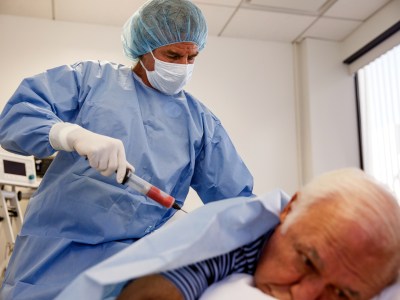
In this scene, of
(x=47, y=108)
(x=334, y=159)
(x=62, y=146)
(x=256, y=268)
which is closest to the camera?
(x=256, y=268)

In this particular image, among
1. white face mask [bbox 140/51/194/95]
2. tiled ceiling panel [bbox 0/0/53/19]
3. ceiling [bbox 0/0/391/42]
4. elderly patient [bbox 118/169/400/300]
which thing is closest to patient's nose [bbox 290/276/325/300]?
elderly patient [bbox 118/169/400/300]

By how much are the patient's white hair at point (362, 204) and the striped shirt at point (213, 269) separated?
9cm

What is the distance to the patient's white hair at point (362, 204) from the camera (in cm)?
67

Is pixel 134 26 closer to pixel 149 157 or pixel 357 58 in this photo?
pixel 149 157

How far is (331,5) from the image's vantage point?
9.84ft

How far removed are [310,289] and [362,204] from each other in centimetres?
16

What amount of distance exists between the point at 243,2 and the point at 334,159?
54.9 inches

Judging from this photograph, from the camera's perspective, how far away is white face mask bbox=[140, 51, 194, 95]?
4.70 ft

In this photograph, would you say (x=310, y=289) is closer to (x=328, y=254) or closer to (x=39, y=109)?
(x=328, y=254)

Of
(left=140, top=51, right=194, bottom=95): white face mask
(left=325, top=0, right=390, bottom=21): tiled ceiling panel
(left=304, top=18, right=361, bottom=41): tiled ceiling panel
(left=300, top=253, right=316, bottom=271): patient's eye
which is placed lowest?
(left=300, top=253, right=316, bottom=271): patient's eye

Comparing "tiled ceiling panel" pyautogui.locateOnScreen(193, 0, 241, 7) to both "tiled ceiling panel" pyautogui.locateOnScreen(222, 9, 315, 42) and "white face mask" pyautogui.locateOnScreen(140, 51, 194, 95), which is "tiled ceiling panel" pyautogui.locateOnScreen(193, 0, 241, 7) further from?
"white face mask" pyautogui.locateOnScreen(140, 51, 194, 95)

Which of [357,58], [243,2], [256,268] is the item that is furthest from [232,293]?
[357,58]

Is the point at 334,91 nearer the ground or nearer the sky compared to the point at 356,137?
nearer the sky

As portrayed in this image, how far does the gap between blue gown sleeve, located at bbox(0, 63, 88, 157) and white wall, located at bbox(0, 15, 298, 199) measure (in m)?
1.95
